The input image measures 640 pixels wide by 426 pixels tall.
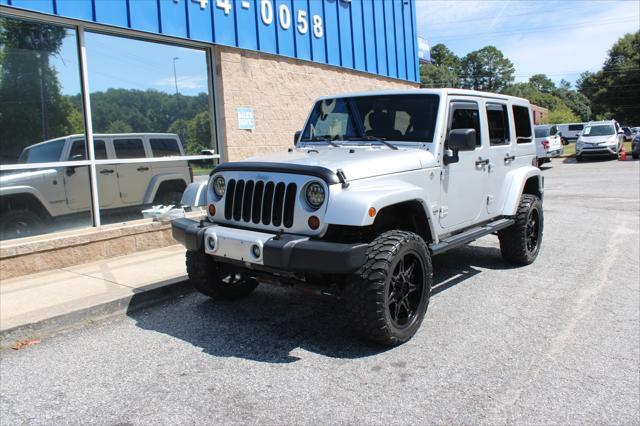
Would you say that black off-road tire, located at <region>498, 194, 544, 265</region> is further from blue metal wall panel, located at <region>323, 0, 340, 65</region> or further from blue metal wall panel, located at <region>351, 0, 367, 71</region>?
blue metal wall panel, located at <region>351, 0, 367, 71</region>

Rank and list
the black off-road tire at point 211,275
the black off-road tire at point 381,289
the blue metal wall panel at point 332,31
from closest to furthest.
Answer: the black off-road tire at point 381,289, the black off-road tire at point 211,275, the blue metal wall panel at point 332,31

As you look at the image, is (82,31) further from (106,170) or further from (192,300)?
(192,300)

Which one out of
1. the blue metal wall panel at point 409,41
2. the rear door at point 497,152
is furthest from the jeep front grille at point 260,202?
the blue metal wall panel at point 409,41

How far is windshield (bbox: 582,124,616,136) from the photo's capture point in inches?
995

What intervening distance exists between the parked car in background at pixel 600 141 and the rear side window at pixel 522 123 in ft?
66.5

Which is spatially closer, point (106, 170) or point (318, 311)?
point (318, 311)

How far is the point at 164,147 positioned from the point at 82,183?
1.54 meters

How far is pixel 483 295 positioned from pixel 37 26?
632 centimetres

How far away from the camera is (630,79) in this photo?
64.8 m

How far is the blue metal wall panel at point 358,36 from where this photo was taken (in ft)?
38.9

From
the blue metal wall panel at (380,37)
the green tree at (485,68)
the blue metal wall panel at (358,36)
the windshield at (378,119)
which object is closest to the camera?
the windshield at (378,119)

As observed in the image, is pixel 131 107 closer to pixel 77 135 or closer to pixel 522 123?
pixel 77 135

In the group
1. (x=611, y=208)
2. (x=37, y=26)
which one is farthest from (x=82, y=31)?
(x=611, y=208)

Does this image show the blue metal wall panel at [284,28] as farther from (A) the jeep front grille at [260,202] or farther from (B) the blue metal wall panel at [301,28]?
(A) the jeep front grille at [260,202]
